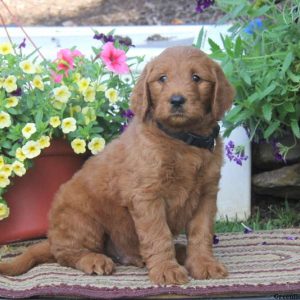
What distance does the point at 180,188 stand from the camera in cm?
374

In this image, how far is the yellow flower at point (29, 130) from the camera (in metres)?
4.41

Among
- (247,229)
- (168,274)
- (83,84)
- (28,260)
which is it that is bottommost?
(247,229)

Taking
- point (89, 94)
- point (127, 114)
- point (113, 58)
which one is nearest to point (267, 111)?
point (127, 114)

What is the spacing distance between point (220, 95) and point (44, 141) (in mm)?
1281

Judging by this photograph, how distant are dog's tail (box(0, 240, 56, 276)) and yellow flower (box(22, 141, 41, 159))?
0.57 meters

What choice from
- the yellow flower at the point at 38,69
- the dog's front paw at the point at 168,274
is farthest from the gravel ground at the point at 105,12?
the dog's front paw at the point at 168,274

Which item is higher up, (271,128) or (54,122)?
(54,122)

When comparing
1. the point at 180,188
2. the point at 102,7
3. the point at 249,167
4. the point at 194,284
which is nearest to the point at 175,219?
the point at 180,188

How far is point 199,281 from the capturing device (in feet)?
11.8

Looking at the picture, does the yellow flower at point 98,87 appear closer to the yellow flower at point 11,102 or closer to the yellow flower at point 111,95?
the yellow flower at point 111,95

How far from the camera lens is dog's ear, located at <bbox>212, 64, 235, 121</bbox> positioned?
3.76 metres

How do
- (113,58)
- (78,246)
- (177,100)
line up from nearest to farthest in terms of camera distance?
(177,100) → (78,246) → (113,58)

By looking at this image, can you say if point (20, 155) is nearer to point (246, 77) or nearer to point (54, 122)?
point (54, 122)

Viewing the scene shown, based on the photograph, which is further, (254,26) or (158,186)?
(254,26)
